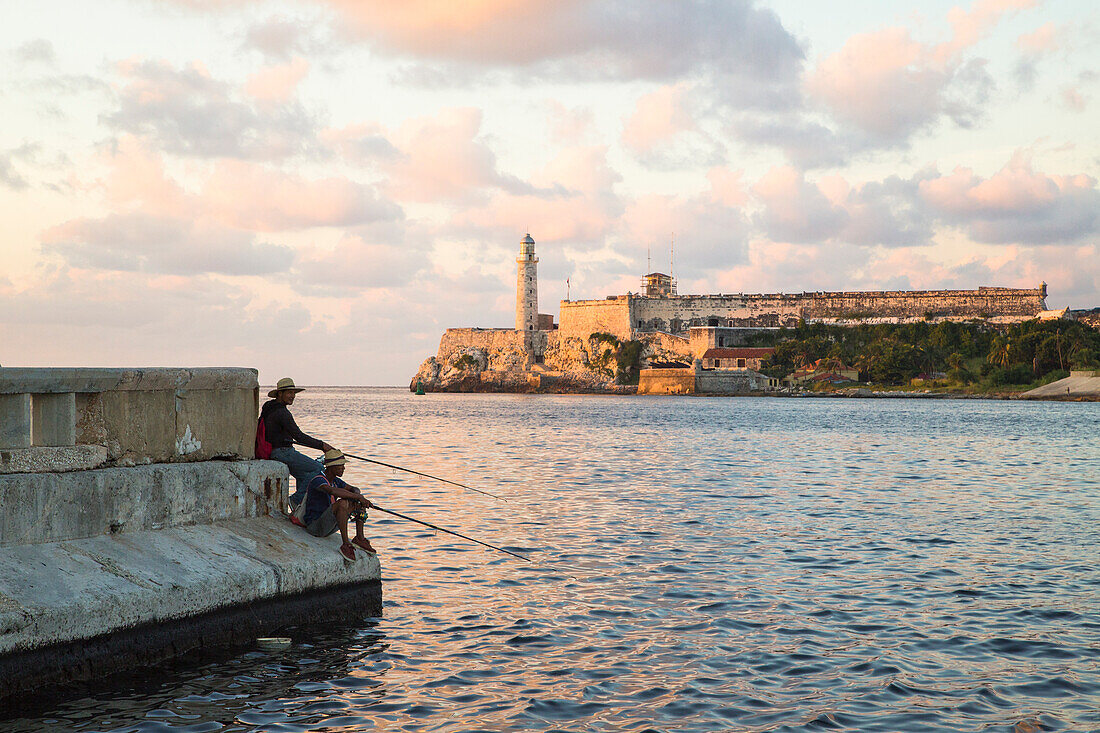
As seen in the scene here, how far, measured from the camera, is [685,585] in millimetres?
9898

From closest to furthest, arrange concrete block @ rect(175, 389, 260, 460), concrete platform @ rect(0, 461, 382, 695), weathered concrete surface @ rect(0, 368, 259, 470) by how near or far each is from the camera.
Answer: concrete platform @ rect(0, 461, 382, 695) → weathered concrete surface @ rect(0, 368, 259, 470) → concrete block @ rect(175, 389, 260, 460)

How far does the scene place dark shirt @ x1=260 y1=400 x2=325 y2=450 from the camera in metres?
8.77

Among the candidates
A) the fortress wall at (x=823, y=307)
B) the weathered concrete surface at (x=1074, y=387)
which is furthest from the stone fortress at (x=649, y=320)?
the weathered concrete surface at (x=1074, y=387)

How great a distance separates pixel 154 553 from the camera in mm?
6855

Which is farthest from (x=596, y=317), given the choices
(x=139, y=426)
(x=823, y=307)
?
(x=139, y=426)

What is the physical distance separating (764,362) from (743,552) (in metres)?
94.1

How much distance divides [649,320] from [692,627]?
111 meters

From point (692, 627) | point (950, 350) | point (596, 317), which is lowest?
point (692, 627)

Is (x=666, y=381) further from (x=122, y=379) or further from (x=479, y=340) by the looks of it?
(x=122, y=379)

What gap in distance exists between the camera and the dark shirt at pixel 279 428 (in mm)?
8773

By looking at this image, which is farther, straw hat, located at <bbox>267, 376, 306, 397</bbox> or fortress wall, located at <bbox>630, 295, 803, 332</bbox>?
fortress wall, located at <bbox>630, 295, 803, 332</bbox>

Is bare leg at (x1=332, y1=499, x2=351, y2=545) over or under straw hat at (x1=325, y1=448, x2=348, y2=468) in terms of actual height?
under

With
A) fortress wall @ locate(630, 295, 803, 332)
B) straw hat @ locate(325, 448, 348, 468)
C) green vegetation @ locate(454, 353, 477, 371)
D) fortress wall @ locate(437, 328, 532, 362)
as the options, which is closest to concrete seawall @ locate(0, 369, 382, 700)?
straw hat @ locate(325, 448, 348, 468)

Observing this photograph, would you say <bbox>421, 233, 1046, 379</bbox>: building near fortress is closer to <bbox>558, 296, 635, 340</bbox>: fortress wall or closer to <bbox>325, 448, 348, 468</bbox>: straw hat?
<bbox>558, 296, 635, 340</bbox>: fortress wall
